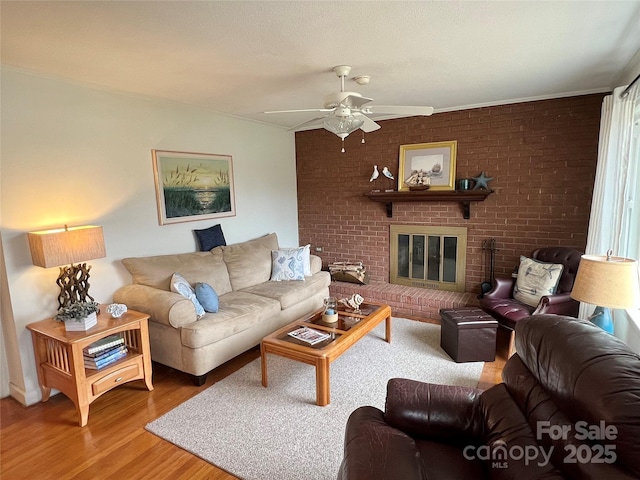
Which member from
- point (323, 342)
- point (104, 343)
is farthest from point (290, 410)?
point (104, 343)

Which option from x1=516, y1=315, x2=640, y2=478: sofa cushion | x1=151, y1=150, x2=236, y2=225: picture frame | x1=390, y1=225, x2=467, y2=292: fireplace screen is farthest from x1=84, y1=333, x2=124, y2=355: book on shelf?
x1=390, y1=225, x2=467, y2=292: fireplace screen

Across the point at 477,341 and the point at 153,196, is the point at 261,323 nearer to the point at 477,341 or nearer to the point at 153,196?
the point at 153,196

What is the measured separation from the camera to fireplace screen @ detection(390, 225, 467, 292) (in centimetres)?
448

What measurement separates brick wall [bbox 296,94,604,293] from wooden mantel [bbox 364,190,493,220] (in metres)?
0.08

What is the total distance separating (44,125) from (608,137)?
4507 mm

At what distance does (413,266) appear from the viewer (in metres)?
4.80

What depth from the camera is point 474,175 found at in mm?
4266

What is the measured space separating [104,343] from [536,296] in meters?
3.74

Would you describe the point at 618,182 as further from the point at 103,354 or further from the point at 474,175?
the point at 103,354

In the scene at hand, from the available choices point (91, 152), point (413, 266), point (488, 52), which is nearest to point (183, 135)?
point (91, 152)

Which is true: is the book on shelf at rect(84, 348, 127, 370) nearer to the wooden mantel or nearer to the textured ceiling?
the textured ceiling

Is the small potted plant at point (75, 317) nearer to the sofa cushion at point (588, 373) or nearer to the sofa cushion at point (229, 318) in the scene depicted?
the sofa cushion at point (229, 318)

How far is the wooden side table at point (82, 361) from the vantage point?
7.87 ft

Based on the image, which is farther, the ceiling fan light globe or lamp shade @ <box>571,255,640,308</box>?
the ceiling fan light globe
